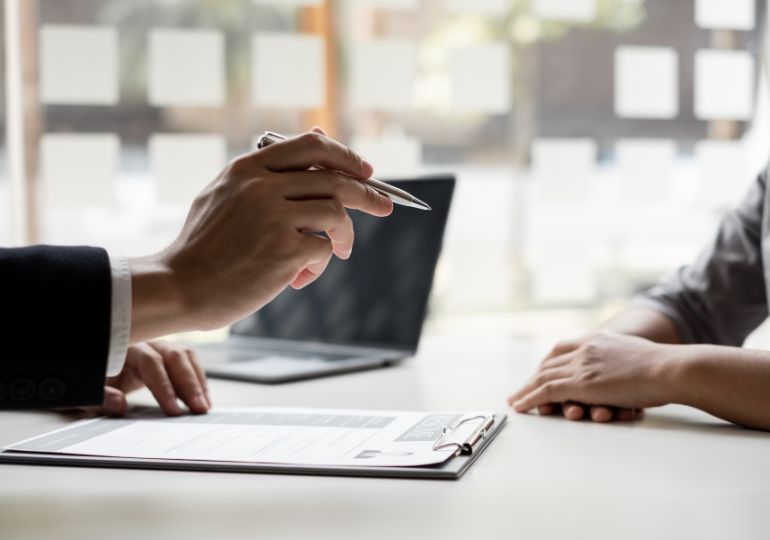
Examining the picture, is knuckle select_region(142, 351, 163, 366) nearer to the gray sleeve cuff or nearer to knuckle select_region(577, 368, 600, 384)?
knuckle select_region(577, 368, 600, 384)

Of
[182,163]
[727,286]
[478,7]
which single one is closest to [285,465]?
[727,286]

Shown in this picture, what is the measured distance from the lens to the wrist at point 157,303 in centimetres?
83

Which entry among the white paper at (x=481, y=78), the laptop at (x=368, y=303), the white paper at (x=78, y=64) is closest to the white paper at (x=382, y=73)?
the white paper at (x=481, y=78)

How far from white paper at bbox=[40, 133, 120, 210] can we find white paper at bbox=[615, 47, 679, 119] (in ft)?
4.79

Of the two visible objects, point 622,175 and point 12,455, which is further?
point 622,175

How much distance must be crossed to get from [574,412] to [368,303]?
63 centimetres

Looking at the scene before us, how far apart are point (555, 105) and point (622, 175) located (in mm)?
287

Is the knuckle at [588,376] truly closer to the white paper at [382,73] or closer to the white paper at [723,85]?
the white paper at [382,73]

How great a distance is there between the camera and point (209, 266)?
2.82ft

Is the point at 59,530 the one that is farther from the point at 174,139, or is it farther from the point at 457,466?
the point at 174,139

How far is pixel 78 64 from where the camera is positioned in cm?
218

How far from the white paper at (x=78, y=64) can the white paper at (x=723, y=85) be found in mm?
1705

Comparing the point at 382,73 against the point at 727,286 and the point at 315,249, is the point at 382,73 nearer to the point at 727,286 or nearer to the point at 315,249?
the point at 727,286

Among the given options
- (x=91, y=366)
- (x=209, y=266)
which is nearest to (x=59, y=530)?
(x=91, y=366)
